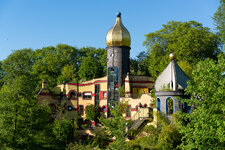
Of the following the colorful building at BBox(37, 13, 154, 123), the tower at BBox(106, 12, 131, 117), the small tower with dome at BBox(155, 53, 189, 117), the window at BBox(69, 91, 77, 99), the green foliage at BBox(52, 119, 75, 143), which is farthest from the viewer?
the window at BBox(69, 91, 77, 99)

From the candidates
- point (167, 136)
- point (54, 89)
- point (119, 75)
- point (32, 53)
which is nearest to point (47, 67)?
point (32, 53)

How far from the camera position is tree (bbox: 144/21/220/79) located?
31344 mm

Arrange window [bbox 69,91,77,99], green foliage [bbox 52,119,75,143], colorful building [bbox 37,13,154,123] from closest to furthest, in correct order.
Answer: green foliage [bbox 52,119,75,143] < colorful building [bbox 37,13,154,123] < window [bbox 69,91,77,99]

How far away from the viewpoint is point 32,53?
4650cm

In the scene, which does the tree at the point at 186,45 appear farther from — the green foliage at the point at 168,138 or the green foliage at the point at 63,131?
the green foliage at the point at 168,138

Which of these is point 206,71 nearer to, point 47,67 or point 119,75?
point 119,75

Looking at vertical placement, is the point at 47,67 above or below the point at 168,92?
above

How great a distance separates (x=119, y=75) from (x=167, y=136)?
49.2 ft

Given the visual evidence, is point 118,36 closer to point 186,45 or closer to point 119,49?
point 119,49

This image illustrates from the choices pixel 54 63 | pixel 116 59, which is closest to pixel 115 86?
pixel 116 59

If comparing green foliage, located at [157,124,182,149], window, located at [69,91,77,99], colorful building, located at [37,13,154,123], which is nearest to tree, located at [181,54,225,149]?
green foliage, located at [157,124,182,149]

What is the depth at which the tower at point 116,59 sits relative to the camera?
3175 centimetres

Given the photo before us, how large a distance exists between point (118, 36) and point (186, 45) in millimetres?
7472

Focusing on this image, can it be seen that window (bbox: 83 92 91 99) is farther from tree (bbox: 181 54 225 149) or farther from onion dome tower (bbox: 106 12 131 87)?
tree (bbox: 181 54 225 149)
